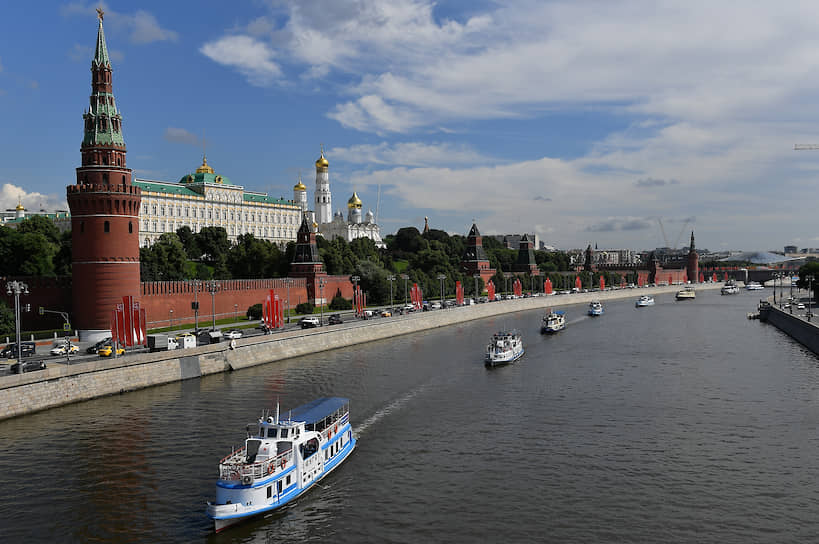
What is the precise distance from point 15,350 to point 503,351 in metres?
29.5

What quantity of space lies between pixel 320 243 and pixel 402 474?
82.0m

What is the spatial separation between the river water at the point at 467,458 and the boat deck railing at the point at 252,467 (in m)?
1.32

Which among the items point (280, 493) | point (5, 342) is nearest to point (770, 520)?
point (280, 493)

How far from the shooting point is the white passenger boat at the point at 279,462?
21.0 metres

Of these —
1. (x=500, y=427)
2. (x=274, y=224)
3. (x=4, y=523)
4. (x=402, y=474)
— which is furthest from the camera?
(x=274, y=224)

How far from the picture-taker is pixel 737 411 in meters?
33.8

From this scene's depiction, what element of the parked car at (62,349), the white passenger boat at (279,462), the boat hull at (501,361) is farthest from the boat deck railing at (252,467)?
the boat hull at (501,361)

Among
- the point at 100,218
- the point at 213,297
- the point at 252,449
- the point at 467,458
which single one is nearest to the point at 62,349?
the point at 100,218

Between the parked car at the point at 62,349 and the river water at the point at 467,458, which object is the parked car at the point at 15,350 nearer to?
the parked car at the point at 62,349

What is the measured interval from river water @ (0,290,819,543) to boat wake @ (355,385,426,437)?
0.34 feet

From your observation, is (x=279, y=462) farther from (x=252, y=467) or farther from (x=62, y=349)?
(x=62, y=349)

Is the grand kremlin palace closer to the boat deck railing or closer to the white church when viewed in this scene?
the white church

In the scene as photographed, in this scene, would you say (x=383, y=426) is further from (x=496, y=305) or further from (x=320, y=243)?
(x=320, y=243)

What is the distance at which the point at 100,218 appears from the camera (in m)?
51.1
